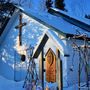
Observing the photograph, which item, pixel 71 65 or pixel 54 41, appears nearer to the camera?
pixel 54 41

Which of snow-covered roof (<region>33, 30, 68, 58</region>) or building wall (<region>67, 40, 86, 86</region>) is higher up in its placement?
snow-covered roof (<region>33, 30, 68, 58</region>)

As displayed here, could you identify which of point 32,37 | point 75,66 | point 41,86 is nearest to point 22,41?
point 32,37

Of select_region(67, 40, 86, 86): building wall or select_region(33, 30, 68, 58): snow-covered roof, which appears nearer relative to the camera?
select_region(33, 30, 68, 58): snow-covered roof

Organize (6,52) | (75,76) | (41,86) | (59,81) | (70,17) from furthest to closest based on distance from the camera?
(70,17) < (6,52) < (75,76) < (41,86) < (59,81)

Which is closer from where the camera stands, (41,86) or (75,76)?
(41,86)

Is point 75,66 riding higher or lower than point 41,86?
lower

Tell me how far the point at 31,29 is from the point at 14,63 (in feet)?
8.73

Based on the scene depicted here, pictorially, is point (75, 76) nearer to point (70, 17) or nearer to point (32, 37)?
point (32, 37)

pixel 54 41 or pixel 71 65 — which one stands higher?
pixel 54 41

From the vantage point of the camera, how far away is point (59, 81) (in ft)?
40.4

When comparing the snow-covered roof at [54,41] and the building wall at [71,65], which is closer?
the snow-covered roof at [54,41]

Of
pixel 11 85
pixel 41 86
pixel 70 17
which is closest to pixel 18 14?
pixel 70 17

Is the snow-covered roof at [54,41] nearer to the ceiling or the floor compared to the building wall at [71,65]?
nearer to the ceiling

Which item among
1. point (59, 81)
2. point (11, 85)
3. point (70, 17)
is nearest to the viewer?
point (59, 81)
